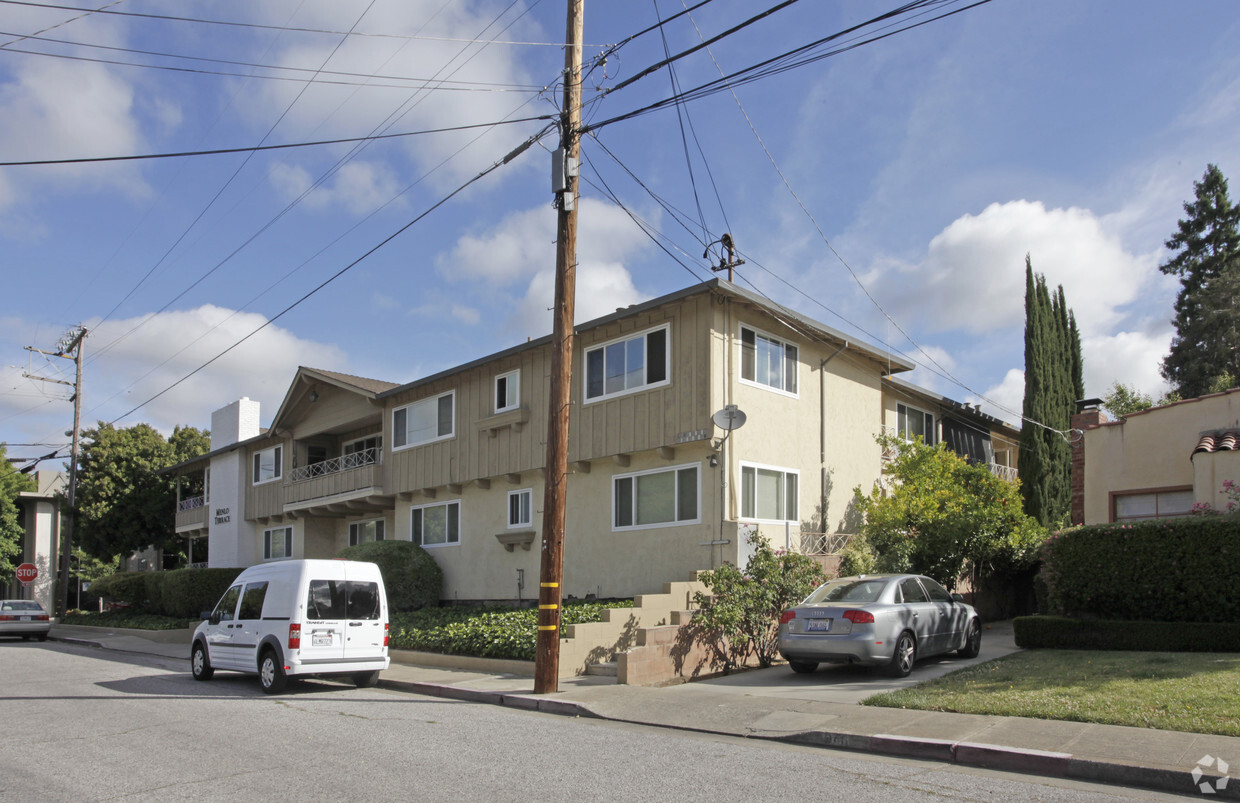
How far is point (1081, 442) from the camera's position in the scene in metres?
19.3

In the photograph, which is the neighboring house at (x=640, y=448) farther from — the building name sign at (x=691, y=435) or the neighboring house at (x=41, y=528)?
the neighboring house at (x=41, y=528)

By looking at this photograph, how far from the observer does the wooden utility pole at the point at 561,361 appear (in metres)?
12.6

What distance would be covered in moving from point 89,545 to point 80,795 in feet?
135

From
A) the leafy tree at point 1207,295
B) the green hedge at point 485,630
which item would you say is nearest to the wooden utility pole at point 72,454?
the green hedge at point 485,630

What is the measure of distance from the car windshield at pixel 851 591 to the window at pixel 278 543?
2269 cm

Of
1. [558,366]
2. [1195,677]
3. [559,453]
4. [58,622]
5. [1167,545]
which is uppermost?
[558,366]

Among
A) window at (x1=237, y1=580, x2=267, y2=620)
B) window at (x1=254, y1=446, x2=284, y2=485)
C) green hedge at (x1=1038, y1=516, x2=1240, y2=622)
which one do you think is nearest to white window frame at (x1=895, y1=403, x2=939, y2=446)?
green hedge at (x1=1038, y1=516, x2=1240, y2=622)

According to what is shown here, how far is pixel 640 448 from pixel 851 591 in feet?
19.6

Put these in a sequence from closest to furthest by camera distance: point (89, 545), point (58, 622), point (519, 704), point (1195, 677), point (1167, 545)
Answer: point (1195, 677)
point (519, 704)
point (1167, 545)
point (58, 622)
point (89, 545)

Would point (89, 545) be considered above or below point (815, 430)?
below

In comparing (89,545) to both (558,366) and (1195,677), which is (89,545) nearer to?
(558,366)

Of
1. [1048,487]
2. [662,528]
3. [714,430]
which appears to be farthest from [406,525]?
[1048,487]

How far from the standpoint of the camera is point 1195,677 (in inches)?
401

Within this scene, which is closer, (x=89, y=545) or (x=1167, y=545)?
(x=1167, y=545)
